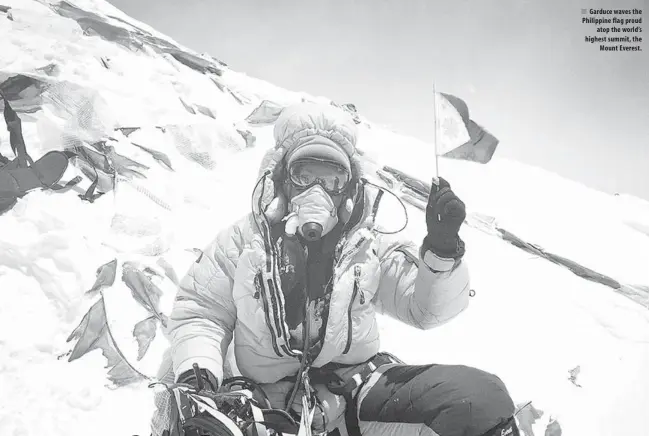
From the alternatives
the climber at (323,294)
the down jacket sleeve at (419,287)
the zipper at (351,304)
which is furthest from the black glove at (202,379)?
the down jacket sleeve at (419,287)

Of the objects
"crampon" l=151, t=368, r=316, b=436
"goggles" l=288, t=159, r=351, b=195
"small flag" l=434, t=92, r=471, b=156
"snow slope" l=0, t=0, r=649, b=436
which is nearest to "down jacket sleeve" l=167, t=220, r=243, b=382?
"crampon" l=151, t=368, r=316, b=436

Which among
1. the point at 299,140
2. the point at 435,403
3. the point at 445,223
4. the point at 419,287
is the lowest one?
the point at 435,403

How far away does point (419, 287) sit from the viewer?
6.73 feet

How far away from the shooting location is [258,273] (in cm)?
209

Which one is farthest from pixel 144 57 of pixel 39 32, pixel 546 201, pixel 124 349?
pixel 546 201

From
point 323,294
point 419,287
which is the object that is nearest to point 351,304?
point 323,294

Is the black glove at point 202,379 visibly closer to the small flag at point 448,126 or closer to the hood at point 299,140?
the hood at point 299,140

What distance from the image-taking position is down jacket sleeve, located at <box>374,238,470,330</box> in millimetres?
1959

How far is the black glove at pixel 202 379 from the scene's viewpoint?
6.18 feet

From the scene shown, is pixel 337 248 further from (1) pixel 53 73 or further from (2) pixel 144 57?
(2) pixel 144 57

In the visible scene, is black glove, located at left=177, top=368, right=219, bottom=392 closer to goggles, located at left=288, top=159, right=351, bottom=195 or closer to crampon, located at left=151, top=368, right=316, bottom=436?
crampon, located at left=151, top=368, right=316, bottom=436

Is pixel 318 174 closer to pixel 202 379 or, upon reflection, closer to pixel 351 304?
pixel 351 304

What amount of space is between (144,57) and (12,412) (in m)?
8.92

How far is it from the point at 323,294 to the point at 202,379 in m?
0.72
